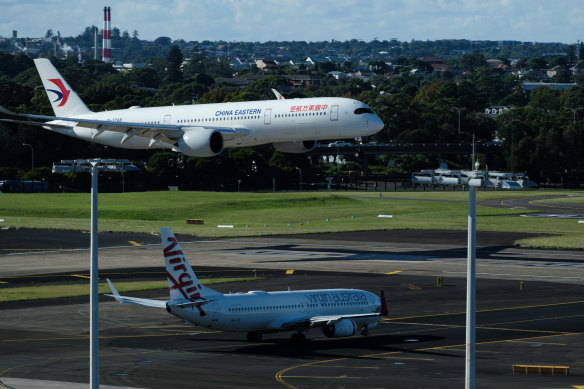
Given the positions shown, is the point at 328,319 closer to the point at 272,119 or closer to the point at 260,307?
the point at 260,307

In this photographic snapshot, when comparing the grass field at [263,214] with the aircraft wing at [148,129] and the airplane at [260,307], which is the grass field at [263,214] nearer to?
the aircraft wing at [148,129]

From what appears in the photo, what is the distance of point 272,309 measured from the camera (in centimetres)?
5878

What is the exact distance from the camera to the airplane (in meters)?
56.1

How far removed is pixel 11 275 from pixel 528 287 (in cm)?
4535

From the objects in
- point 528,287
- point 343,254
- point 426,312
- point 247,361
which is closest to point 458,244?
point 343,254

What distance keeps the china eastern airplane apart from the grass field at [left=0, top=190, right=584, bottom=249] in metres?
22.1

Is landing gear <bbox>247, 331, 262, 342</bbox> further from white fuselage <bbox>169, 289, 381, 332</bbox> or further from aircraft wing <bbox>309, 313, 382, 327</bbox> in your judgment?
aircraft wing <bbox>309, 313, 382, 327</bbox>

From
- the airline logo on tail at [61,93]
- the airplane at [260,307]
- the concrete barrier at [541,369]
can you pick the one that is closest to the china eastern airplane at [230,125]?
the airline logo on tail at [61,93]

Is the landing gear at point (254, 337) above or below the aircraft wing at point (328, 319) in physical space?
below

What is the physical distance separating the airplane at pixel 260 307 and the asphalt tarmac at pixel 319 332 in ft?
4.09

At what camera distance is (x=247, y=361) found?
5372cm

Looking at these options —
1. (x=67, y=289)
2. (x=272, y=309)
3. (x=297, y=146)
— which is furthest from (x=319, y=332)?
(x=297, y=146)

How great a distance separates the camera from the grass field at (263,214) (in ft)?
437

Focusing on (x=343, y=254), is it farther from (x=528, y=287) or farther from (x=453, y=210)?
(x=453, y=210)
